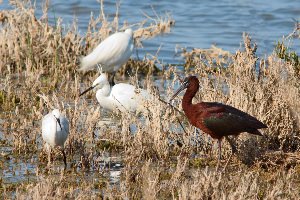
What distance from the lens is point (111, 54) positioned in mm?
12914

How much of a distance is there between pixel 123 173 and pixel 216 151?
128cm

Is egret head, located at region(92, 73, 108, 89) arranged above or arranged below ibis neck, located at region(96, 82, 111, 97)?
above

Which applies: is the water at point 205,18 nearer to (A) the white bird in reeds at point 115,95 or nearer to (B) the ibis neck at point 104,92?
(A) the white bird in reeds at point 115,95

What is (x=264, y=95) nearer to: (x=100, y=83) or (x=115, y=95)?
(x=115, y=95)

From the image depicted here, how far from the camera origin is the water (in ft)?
54.3

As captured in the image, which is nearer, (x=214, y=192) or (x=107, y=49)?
(x=214, y=192)

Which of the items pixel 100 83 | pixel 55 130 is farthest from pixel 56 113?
pixel 100 83

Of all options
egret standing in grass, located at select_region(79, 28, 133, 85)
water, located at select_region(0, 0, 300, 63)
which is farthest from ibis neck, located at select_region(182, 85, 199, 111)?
water, located at select_region(0, 0, 300, 63)

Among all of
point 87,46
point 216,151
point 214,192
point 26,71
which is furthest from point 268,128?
point 87,46

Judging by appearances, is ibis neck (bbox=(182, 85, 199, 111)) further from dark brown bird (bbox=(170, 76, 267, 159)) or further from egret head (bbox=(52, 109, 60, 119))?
egret head (bbox=(52, 109, 60, 119))

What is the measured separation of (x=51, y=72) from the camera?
1253 centimetres

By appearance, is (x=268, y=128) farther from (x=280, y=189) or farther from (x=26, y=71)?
(x=26, y=71)

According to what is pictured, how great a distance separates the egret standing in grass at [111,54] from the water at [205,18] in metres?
2.12

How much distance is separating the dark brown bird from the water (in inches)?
272
